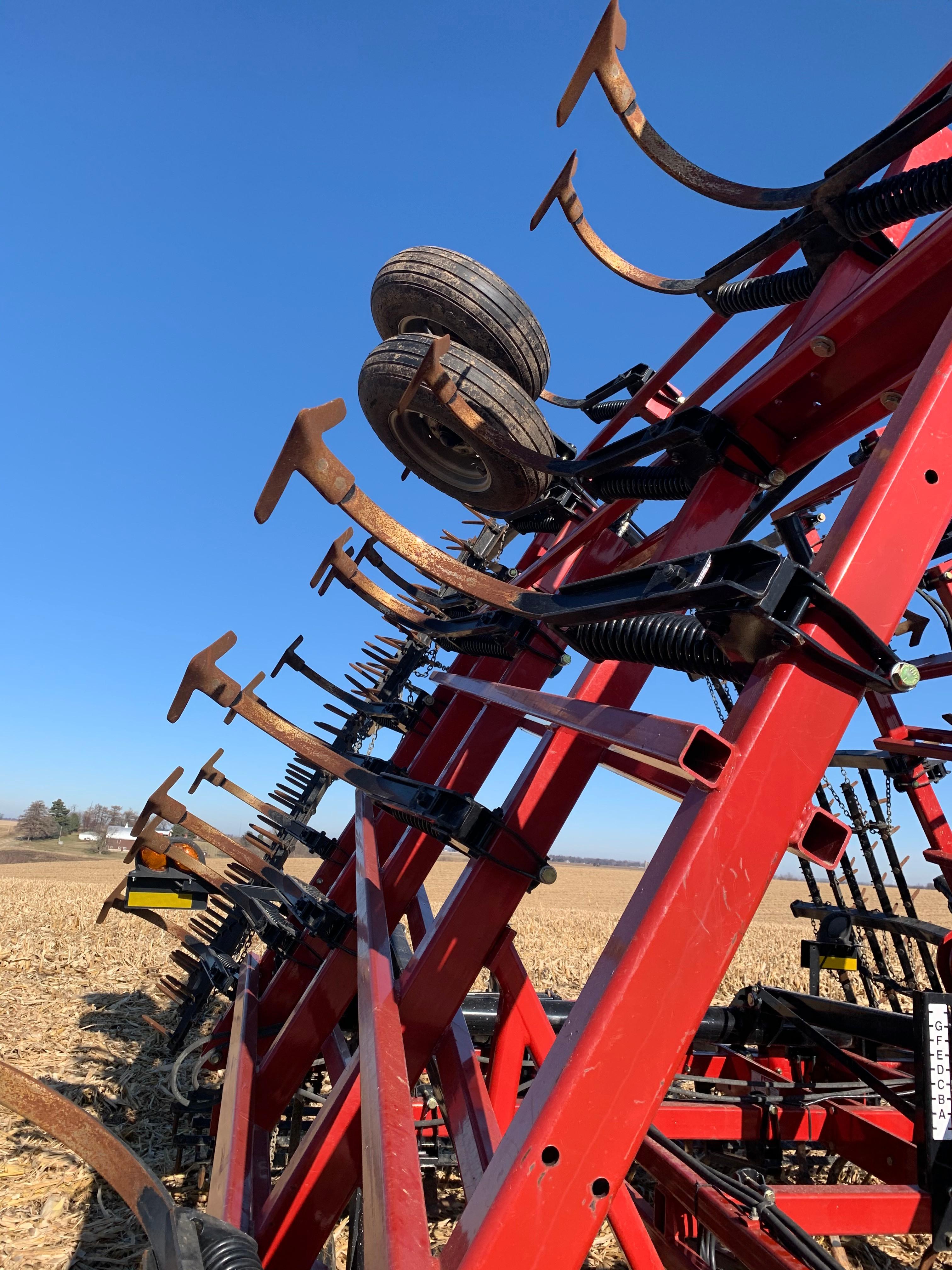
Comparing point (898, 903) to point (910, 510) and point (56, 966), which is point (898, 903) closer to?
point (56, 966)

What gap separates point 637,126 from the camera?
2865mm

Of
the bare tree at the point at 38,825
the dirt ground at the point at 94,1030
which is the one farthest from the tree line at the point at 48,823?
the dirt ground at the point at 94,1030

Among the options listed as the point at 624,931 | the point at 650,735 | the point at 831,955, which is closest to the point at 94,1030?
the point at 831,955

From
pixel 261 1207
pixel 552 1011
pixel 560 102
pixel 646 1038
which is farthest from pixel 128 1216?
pixel 560 102

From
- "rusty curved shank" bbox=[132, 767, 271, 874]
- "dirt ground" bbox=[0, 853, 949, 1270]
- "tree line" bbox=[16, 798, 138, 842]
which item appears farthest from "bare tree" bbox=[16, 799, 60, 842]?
"rusty curved shank" bbox=[132, 767, 271, 874]

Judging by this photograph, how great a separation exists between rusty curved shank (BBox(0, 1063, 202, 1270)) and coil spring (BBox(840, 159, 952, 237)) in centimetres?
294

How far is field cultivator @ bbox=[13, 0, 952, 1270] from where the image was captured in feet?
Result: 5.48

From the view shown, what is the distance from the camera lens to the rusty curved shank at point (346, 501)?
2246 millimetres

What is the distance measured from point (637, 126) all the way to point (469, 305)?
1473 millimetres

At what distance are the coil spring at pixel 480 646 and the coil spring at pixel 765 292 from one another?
179cm

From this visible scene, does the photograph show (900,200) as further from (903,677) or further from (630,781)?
(630,781)

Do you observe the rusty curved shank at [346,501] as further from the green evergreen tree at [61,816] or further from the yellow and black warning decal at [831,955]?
the green evergreen tree at [61,816]

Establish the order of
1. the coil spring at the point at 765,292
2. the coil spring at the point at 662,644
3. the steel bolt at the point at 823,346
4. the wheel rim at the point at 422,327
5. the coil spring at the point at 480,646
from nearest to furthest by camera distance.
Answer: the coil spring at the point at 662,644 → the steel bolt at the point at 823,346 → the coil spring at the point at 765,292 → the coil spring at the point at 480,646 → the wheel rim at the point at 422,327

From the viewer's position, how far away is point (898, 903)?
Answer: 26.9 meters
